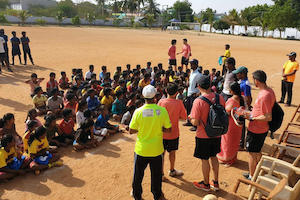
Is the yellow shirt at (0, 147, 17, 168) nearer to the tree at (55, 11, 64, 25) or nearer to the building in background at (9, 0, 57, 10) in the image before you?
the tree at (55, 11, 64, 25)

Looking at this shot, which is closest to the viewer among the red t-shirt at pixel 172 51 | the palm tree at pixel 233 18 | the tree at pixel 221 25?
the red t-shirt at pixel 172 51

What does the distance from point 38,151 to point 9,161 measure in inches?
20.1

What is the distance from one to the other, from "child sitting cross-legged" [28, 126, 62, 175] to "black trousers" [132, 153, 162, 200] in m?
2.08

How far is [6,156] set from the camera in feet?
14.3

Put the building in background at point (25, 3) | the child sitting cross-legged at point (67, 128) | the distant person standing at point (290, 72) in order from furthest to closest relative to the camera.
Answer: the building in background at point (25, 3)
the distant person standing at point (290, 72)
the child sitting cross-legged at point (67, 128)

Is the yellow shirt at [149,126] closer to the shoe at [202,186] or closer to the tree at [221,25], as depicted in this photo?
the shoe at [202,186]

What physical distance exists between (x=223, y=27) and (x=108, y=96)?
59.7 meters

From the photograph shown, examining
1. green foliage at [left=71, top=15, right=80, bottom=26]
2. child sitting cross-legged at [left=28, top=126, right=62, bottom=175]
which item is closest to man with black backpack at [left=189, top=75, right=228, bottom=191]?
child sitting cross-legged at [left=28, top=126, right=62, bottom=175]

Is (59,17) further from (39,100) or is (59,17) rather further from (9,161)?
(9,161)

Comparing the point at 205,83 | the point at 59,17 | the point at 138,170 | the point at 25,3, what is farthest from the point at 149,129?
the point at 25,3

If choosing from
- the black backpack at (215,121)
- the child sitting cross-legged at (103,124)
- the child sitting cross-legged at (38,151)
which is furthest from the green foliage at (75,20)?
the black backpack at (215,121)

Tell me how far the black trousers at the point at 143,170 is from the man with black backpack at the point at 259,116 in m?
1.68

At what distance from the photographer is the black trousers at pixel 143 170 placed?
138 inches

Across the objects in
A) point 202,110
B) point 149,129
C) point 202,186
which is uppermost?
point 202,110
